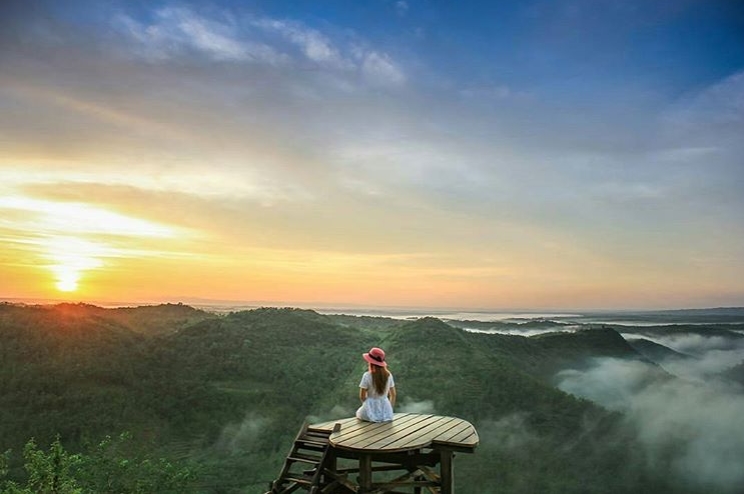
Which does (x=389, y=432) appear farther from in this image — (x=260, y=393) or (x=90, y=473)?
(x=260, y=393)

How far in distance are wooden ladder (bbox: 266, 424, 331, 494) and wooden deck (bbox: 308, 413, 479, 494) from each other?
134 millimetres

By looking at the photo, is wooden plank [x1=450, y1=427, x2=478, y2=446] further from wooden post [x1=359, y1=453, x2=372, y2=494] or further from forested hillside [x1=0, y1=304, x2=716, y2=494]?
forested hillside [x1=0, y1=304, x2=716, y2=494]

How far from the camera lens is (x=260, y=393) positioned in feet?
129

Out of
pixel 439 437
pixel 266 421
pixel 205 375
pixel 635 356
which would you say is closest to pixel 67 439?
pixel 205 375

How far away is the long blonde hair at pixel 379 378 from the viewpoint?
11.2 meters

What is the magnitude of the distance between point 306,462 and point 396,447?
7.17ft

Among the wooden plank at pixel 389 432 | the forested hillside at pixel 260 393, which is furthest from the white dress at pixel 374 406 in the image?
the forested hillside at pixel 260 393

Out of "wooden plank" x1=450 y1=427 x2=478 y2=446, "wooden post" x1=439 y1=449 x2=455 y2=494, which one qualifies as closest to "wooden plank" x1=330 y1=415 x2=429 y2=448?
"wooden post" x1=439 y1=449 x2=455 y2=494

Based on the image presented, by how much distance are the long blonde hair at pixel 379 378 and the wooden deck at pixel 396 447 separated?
27.8 inches

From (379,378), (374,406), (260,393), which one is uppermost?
(379,378)

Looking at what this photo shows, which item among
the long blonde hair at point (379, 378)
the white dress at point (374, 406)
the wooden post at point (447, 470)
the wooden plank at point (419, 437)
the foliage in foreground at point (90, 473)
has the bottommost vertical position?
the foliage in foreground at point (90, 473)

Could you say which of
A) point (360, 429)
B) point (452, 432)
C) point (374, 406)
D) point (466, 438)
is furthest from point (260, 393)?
point (466, 438)

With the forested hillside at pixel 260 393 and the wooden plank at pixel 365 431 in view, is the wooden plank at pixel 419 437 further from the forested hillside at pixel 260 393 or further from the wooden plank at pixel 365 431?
the forested hillside at pixel 260 393

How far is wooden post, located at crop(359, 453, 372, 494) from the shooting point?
370 inches
